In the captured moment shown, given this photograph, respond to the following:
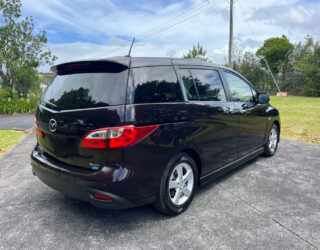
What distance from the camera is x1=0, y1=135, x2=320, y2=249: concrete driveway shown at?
2.31 meters

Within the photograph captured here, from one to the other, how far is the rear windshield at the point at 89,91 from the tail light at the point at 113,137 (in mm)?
259

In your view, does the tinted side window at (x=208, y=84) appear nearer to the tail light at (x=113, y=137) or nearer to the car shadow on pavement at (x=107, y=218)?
the tail light at (x=113, y=137)

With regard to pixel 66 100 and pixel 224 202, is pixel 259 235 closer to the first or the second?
pixel 224 202

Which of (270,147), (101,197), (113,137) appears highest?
(113,137)

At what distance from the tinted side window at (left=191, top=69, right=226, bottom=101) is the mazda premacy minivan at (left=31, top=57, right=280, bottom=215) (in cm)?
2

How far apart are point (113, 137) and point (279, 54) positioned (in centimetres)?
4875

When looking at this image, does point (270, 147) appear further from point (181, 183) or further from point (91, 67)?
point (91, 67)

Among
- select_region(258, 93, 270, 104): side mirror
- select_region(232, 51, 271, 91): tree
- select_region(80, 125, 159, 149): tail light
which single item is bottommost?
select_region(80, 125, 159, 149): tail light

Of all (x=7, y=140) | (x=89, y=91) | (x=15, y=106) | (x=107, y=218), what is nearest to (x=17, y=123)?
(x=7, y=140)

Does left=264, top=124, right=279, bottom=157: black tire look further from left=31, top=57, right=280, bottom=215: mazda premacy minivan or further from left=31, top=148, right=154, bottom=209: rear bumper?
left=31, top=148, right=154, bottom=209: rear bumper

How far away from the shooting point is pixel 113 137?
217 cm

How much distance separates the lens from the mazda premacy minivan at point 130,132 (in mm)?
2215

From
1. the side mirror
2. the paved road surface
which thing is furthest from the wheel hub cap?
the paved road surface

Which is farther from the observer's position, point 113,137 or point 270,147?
point 270,147
